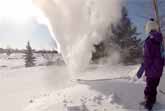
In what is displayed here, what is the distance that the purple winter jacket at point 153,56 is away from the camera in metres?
5.31

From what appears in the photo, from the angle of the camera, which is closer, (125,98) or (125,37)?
(125,98)

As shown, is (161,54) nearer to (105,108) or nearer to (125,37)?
(105,108)

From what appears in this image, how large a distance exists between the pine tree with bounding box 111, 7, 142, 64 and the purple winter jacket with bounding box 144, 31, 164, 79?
16.5 m

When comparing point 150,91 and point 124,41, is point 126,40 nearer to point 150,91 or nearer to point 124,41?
point 124,41

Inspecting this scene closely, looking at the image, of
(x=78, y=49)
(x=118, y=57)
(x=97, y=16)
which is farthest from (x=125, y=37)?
(x=78, y=49)

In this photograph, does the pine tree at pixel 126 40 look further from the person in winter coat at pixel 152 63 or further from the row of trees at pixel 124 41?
the person in winter coat at pixel 152 63

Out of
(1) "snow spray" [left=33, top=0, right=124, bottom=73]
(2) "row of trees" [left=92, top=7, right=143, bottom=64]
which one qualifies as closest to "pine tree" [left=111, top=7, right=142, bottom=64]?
(2) "row of trees" [left=92, top=7, right=143, bottom=64]

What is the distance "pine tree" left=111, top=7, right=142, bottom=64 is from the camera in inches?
872

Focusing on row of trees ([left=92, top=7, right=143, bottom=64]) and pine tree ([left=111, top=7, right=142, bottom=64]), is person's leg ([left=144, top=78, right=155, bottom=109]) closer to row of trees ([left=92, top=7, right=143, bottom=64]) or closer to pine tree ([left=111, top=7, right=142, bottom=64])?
row of trees ([left=92, top=7, right=143, bottom=64])

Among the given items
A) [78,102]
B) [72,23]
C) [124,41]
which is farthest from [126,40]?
[78,102]

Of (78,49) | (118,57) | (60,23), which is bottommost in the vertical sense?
(118,57)

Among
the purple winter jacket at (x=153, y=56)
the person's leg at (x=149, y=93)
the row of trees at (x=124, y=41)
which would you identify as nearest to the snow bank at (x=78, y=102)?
the person's leg at (x=149, y=93)

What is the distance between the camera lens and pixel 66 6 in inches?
565

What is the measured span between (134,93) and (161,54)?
1067 mm
